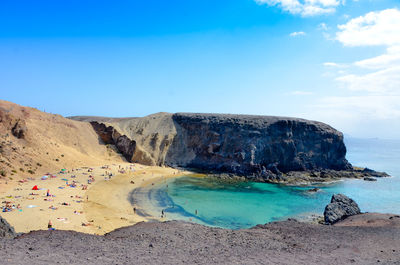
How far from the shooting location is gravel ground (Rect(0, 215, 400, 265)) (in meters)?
10.2

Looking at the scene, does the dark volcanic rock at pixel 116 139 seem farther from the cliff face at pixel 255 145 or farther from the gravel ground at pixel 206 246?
the gravel ground at pixel 206 246

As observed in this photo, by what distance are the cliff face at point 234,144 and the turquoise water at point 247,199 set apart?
27.8ft

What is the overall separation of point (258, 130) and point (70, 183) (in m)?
39.0

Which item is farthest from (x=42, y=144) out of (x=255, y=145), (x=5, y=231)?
(x=255, y=145)

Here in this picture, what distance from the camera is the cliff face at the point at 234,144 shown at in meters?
53.2

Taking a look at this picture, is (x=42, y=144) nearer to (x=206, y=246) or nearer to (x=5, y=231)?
(x=5, y=231)

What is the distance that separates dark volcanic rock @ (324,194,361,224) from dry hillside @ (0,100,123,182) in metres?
35.9

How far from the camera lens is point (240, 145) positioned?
54.6 meters

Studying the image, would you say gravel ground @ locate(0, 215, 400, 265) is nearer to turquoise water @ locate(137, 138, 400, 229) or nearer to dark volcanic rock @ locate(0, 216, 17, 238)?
dark volcanic rock @ locate(0, 216, 17, 238)

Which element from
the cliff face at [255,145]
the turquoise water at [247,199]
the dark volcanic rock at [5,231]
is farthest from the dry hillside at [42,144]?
the dark volcanic rock at [5,231]

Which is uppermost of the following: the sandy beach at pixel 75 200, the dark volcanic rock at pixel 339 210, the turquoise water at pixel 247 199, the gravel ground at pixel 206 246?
the gravel ground at pixel 206 246

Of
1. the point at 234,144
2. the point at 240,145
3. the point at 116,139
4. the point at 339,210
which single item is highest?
the point at 234,144

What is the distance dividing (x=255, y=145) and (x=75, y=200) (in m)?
37.9

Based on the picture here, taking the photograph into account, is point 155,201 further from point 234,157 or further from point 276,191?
point 234,157
